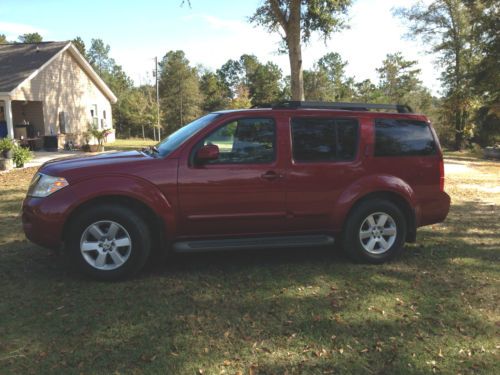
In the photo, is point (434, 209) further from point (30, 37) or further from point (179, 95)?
point (30, 37)

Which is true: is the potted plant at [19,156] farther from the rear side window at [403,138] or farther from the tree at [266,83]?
the tree at [266,83]

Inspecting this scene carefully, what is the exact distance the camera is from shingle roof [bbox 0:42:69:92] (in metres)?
20.8

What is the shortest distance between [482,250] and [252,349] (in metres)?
4.12

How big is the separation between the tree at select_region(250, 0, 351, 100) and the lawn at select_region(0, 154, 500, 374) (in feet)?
34.7

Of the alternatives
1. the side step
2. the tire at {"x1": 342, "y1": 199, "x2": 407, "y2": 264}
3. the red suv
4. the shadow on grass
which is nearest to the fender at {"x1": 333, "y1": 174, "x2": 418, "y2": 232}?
the red suv

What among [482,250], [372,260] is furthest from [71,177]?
[482,250]

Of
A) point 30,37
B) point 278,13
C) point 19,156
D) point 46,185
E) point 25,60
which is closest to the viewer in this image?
point 46,185

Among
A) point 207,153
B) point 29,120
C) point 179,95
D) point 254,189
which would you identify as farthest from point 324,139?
point 179,95

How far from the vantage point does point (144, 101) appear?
47.1m

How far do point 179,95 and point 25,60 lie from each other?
3371 cm

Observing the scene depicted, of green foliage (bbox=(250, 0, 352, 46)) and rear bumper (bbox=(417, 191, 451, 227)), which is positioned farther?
green foliage (bbox=(250, 0, 352, 46))

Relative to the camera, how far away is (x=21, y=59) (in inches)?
921

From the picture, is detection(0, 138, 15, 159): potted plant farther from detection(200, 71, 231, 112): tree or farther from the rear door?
detection(200, 71, 231, 112): tree

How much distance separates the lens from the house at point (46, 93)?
2119 centimetres
